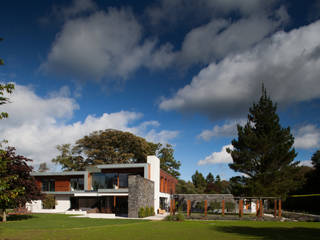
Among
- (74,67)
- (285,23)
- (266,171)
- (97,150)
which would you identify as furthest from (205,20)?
(97,150)

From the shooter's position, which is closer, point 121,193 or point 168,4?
point 168,4

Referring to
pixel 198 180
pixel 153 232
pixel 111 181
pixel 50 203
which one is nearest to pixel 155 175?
pixel 111 181

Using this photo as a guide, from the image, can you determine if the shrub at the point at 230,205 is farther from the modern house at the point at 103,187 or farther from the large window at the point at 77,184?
the large window at the point at 77,184

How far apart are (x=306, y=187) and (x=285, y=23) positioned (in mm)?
22923

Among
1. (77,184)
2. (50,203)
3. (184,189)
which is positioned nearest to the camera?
(50,203)

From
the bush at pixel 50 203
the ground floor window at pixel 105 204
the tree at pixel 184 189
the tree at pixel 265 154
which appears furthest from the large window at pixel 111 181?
the tree at pixel 184 189

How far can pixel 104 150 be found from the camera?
151 feet

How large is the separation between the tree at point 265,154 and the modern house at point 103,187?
9087 millimetres

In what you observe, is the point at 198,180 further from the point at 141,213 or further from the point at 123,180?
the point at 141,213

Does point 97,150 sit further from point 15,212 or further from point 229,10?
point 229,10

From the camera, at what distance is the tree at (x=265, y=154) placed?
92.5 ft

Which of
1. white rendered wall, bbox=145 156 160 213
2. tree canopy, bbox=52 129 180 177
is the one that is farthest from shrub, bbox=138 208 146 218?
tree canopy, bbox=52 129 180 177

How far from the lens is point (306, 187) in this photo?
34938 mm

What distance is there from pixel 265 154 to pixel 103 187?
17803mm
